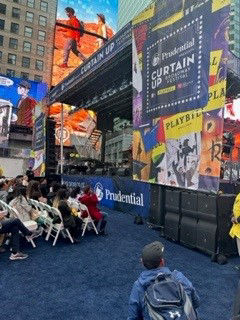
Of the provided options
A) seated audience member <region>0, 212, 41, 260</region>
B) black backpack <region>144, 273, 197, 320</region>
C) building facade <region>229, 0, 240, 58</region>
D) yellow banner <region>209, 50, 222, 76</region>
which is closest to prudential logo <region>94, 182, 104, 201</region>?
seated audience member <region>0, 212, 41, 260</region>

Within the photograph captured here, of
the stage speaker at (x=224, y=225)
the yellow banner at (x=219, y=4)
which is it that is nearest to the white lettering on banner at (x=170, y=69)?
the yellow banner at (x=219, y=4)

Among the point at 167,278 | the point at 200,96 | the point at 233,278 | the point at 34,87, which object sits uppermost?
the point at 34,87

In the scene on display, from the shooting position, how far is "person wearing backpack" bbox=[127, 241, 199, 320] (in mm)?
2175

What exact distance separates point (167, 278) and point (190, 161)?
5.72 m

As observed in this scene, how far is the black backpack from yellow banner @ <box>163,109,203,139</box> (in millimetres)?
5692

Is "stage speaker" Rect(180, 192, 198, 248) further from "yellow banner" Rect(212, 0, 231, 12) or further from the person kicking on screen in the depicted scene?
the person kicking on screen

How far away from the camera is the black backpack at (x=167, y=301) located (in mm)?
2164

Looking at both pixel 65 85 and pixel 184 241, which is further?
pixel 65 85

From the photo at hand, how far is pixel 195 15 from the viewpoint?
795 centimetres

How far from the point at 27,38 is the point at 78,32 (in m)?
14.2

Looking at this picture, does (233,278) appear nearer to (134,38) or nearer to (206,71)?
(206,71)

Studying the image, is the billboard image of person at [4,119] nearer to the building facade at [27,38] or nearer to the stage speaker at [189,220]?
the building facade at [27,38]

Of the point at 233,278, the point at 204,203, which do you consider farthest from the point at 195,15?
the point at 233,278

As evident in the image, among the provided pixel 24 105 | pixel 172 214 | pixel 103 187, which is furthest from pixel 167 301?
pixel 24 105
